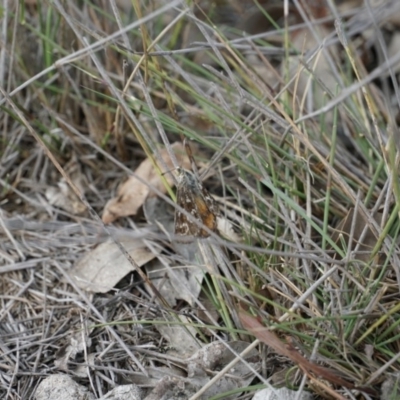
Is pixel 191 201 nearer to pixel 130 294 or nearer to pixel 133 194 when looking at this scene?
pixel 130 294

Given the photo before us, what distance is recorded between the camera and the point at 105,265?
138 cm

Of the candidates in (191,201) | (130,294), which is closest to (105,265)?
(130,294)

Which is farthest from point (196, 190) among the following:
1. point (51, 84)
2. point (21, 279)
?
point (51, 84)

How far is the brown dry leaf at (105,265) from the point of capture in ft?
4.45

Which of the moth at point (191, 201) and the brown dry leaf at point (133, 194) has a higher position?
the moth at point (191, 201)

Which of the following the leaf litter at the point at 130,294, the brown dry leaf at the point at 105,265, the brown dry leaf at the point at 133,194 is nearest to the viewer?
the leaf litter at the point at 130,294

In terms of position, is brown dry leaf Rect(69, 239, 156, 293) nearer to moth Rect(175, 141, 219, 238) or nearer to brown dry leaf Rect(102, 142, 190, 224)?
brown dry leaf Rect(102, 142, 190, 224)

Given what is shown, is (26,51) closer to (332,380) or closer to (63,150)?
(63,150)

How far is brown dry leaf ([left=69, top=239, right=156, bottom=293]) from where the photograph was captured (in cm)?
136

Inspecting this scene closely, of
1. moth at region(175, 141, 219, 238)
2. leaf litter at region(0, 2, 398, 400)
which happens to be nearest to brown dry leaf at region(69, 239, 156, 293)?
leaf litter at region(0, 2, 398, 400)

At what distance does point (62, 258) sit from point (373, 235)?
0.63 metres

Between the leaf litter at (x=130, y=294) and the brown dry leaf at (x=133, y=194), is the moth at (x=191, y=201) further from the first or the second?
the brown dry leaf at (x=133, y=194)

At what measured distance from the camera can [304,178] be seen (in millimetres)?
1319

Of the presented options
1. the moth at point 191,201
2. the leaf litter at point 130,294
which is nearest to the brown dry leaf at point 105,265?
the leaf litter at point 130,294
